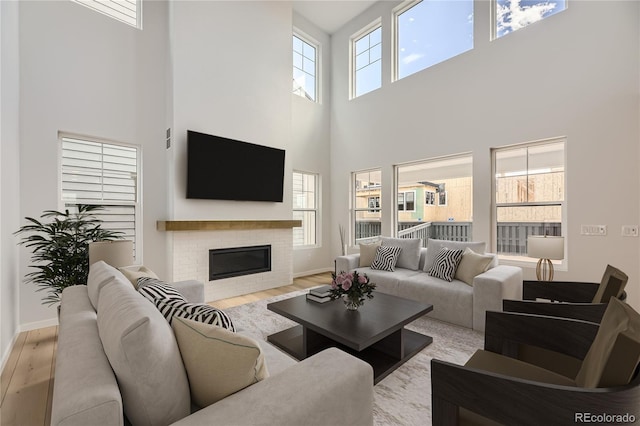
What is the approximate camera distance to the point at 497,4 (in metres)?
4.02

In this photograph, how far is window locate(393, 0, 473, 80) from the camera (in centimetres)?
438

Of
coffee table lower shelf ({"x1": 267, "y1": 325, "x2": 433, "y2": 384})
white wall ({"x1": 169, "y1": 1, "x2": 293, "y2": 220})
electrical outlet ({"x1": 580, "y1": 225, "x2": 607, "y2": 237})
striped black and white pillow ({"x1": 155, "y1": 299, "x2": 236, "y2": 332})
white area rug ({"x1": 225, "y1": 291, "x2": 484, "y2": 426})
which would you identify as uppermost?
white wall ({"x1": 169, "y1": 1, "x2": 293, "y2": 220})

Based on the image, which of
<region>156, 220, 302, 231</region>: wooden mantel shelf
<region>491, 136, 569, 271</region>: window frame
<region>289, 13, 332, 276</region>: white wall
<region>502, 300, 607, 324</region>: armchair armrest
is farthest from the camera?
<region>289, 13, 332, 276</region>: white wall

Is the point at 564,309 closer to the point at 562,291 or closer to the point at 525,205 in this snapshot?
the point at 562,291

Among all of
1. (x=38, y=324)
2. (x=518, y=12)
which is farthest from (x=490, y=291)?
(x=38, y=324)

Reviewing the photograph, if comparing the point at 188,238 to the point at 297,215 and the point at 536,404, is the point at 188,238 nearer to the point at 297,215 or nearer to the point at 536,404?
the point at 297,215

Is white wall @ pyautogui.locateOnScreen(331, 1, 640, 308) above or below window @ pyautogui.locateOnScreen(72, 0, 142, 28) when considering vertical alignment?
below

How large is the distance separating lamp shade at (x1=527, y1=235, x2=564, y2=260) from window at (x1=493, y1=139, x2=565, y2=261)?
81cm

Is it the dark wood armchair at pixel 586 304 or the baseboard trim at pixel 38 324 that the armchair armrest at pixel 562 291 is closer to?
the dark wood armchair at pixel 586 304

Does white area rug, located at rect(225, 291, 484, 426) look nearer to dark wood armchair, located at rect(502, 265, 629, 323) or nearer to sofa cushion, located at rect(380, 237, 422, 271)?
dark wood armchair, located at rect(502, 265, 629, 323)

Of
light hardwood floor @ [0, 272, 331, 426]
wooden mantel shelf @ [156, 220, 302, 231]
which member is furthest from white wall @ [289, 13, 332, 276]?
light hardwood floor @ [0, 272, 331, 426]

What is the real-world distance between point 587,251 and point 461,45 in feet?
11.0

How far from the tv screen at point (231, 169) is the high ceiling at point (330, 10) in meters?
3.01

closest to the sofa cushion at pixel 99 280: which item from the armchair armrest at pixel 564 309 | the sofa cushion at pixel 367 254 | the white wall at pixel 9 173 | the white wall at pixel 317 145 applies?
the white wall at pixel 9 173
